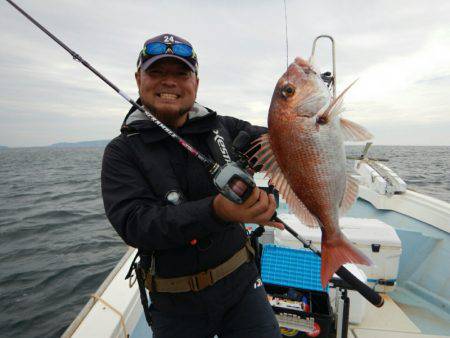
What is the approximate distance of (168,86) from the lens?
2250mm

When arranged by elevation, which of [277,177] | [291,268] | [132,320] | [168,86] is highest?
[168,86]

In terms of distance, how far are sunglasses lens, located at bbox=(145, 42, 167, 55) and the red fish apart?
2.96 ft

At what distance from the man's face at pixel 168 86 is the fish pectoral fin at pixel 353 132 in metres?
1.11

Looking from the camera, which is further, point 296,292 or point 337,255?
point 296,292

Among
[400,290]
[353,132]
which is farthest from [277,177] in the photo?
[400,290]

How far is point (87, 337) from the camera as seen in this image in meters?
2.81

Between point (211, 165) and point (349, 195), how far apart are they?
0.88 meters

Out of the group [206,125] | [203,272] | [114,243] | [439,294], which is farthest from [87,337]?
[114,243]

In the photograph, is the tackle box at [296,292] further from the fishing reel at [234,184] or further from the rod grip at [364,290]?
the fishing reel at [234,184]

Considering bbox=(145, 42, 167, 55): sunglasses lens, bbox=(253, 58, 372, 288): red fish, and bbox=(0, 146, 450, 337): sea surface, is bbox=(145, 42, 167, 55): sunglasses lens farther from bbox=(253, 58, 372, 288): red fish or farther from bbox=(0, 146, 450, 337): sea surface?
bbox=(0, 146, 450, 337): sea surface

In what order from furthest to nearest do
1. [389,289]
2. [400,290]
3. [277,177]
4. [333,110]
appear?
[400,290]
[389,289]
[277,177]
[333,110]

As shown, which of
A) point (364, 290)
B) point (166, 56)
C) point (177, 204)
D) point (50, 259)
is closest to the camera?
point (177, 204)

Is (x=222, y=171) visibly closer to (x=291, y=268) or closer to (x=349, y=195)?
(x=349, y=195)

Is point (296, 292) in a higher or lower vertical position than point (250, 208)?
lower
